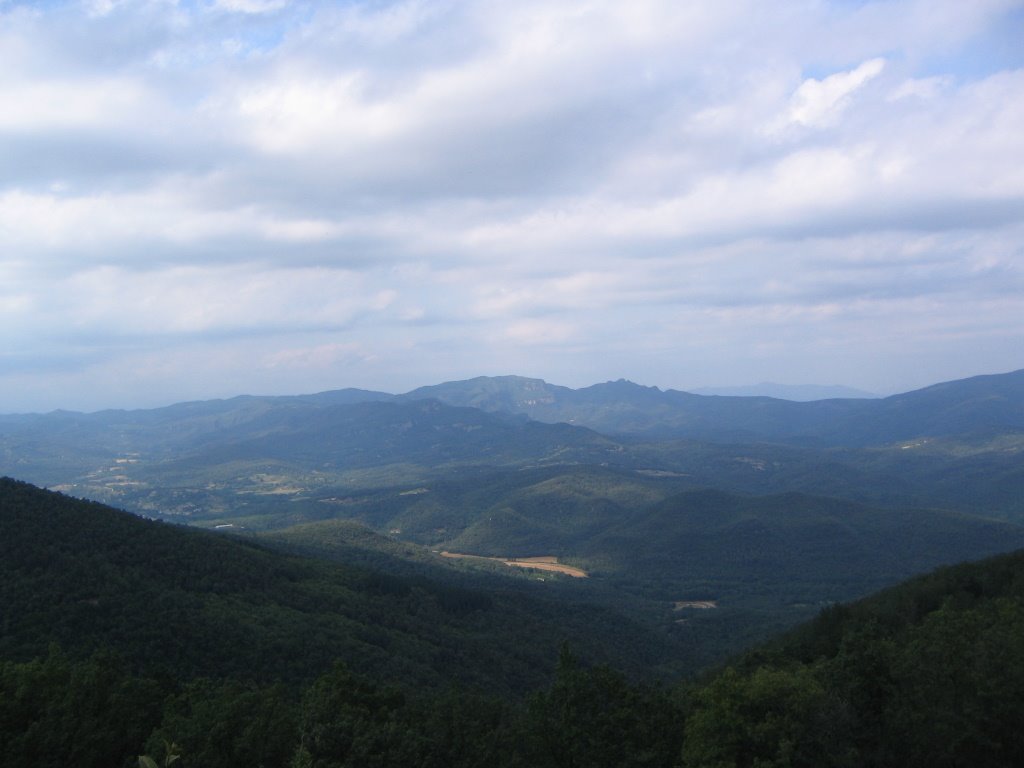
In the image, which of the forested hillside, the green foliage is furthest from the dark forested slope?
the green foliage

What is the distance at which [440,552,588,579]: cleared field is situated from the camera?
582 ft

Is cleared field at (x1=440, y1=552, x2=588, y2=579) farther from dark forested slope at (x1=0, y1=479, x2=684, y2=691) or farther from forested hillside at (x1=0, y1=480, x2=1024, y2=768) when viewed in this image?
forested hillside at (x1=0, y1=480, x2=1024, y2=768)

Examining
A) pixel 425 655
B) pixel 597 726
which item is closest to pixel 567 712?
pixel 597 726

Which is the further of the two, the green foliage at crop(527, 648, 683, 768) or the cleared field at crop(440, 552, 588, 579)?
the cleared field at crop(440, 552, 588, 579)

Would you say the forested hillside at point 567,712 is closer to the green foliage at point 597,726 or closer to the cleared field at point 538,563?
the green foliage at point 597,726

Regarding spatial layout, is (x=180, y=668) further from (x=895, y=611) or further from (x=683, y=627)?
(x=683, y=627)

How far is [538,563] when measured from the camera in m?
190

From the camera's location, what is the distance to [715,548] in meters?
188

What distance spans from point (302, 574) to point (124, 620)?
31565 mm

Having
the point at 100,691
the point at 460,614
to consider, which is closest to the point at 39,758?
the point at 100,691

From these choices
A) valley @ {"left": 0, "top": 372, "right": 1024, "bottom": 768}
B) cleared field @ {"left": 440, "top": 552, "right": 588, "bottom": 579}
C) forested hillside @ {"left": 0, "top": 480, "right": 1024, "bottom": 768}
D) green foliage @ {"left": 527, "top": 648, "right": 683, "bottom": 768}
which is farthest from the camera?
cleared field @ {"left": 440, "top": 552, "right": 588, "bottom": 579}

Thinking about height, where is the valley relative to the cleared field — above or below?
above

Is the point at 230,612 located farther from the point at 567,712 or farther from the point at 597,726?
the point at 597,726

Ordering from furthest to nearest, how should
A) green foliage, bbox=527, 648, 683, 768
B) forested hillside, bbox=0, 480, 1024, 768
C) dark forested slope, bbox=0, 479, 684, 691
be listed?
dark forested slope, bbox=0, 479, 684, 691, green foliage, bbox=527, 648, 683, 768, forested hillside, bbox=0, 480, 1024, 768
